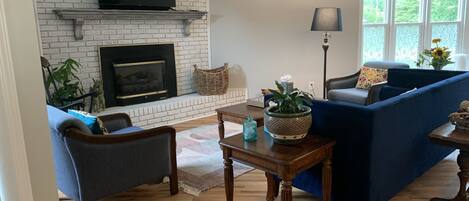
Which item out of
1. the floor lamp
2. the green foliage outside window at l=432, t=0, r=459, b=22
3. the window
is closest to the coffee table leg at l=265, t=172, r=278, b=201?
the floor lamp

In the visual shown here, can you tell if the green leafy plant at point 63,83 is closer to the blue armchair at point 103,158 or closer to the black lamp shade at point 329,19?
the blue armchair at point 103,158

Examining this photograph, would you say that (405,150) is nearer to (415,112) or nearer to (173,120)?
(415,112)

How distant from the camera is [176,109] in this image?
5062 millimetres

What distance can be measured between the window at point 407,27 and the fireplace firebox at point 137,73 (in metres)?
3.31

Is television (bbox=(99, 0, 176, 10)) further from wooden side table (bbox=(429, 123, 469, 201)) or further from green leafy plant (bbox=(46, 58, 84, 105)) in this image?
wooden side table (bbox=(429, 123, 469, 201))

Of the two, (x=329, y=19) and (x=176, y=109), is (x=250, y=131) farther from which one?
(x=329, y=19)

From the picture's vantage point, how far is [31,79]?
1.35 meters

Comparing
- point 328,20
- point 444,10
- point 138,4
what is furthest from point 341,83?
point 138,4

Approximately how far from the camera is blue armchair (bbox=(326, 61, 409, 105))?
4516 millimetres

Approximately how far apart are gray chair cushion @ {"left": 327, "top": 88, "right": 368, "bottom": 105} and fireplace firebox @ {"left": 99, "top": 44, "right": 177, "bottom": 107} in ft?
7.23

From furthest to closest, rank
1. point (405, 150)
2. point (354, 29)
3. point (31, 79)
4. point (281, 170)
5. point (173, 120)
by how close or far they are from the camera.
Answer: point (354, 29)
point (173, 120)
point (405, 150)
point (281, 170)
point (31, 79)

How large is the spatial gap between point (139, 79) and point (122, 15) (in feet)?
2.83

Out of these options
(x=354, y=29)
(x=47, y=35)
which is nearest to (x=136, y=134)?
(x=47, y=35)

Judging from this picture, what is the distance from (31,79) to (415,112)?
2.37 metres
